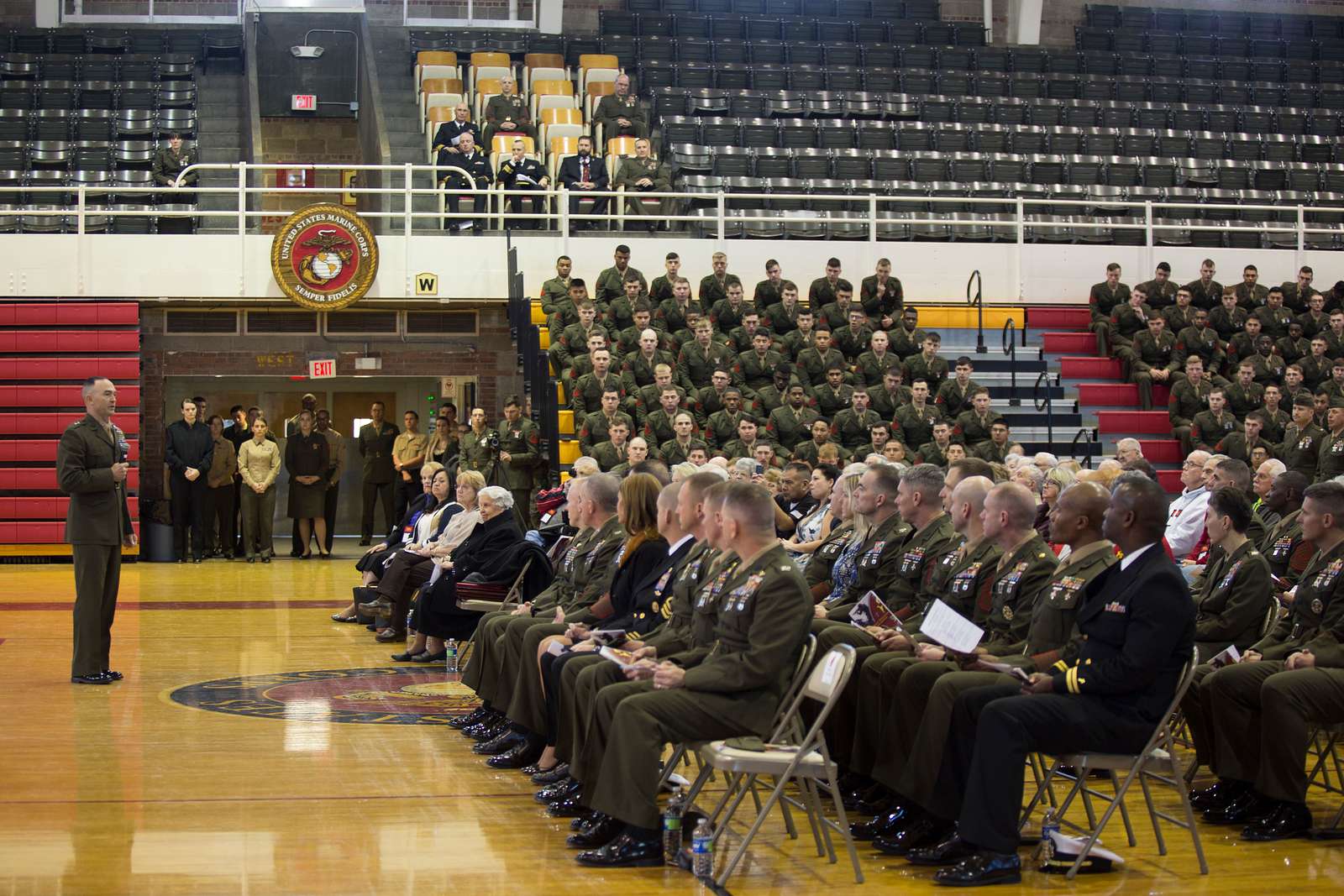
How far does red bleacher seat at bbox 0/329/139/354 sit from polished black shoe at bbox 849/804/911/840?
1356 centimetres

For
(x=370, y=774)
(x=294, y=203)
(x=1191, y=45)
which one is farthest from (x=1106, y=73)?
(x=370, y=774)

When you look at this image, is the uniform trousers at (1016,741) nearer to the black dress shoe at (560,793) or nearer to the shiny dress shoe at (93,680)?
the black dress shoe at (560,793)

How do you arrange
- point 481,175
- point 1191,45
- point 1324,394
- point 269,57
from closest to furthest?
point 1324,394 → point 481,175 → point 269,57 → point 1191,45

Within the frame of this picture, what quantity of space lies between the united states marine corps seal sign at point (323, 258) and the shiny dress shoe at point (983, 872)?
13.0 m

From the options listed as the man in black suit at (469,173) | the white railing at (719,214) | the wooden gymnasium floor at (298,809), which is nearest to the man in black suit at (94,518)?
the wooden gymnasium floor at (298,809)

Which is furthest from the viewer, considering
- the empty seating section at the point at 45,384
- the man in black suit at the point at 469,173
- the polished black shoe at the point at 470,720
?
the man in black suit at the point at 469,173

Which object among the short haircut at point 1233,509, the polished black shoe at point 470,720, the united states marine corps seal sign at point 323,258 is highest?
the united states marine corps seal sign at point 323,258

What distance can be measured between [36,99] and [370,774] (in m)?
16.7

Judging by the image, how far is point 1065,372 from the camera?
16969 mm

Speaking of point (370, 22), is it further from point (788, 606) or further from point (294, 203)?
point (788, 606)

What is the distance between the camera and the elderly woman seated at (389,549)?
11.5 metres

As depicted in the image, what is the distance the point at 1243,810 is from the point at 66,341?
48.0 feet

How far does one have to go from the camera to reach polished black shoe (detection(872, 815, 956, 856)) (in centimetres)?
557

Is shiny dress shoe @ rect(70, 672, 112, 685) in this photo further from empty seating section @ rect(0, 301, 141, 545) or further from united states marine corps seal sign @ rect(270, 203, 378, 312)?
empty seating section @ rect(0, 301, 141, 545)
